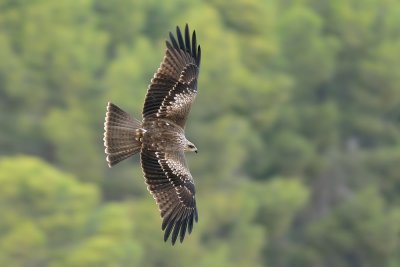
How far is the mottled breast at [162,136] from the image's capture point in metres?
10.5

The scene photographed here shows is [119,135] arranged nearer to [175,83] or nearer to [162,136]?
[162,136]

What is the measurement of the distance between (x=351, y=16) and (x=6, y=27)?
819 centimetres

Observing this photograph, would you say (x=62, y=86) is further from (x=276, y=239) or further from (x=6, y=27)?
(x=276, y=239)

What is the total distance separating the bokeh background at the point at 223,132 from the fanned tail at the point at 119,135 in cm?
1256

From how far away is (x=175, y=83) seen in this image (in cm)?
1056

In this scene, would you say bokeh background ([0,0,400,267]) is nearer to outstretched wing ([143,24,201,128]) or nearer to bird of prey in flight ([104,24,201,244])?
bird of prey in flight ([104,24,201,244])

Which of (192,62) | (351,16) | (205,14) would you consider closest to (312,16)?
(351,16)

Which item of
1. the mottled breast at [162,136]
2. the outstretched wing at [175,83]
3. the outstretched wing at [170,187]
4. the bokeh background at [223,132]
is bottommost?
the outstretched wing at [170,187]

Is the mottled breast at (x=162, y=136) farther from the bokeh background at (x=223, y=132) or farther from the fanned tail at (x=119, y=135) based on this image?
the bokeh background at (x=223, y=132)

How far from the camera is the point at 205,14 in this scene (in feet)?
99.8

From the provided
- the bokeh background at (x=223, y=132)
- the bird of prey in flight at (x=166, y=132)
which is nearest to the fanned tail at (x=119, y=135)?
the bird of prey in flight at (x=166, y=132)

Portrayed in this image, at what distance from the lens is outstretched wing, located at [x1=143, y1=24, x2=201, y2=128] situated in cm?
1051

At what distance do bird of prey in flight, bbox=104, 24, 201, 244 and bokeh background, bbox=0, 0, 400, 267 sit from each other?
12.6 meters

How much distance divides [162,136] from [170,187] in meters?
0.39
